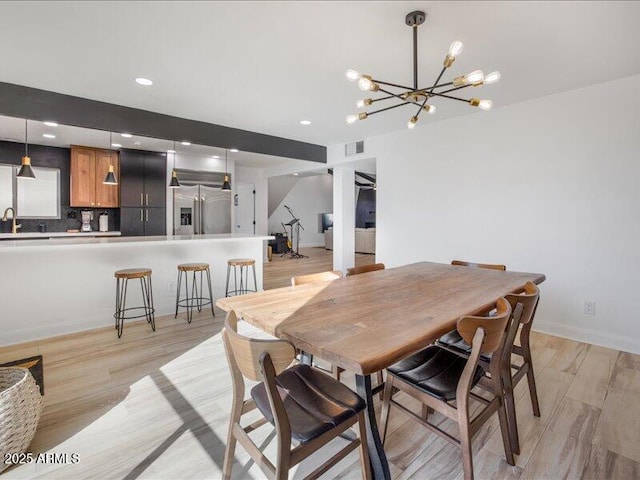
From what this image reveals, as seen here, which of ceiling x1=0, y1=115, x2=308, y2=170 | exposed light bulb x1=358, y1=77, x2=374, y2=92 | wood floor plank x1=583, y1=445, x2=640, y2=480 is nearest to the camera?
wood floor plank x1=583, y1=445, x2=640, y2=480

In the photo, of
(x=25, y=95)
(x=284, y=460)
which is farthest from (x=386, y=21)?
(x=25, y=95)

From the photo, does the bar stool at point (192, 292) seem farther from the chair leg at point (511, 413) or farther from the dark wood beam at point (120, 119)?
the chair leg at point (511, 413)

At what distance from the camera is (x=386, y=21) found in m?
2.01

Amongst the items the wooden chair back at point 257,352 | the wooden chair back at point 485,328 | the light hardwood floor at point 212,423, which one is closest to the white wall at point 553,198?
the light hardwood floor at point 212,423

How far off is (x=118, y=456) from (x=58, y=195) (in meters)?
5.57

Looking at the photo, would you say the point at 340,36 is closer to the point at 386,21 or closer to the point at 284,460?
the point at 386,21

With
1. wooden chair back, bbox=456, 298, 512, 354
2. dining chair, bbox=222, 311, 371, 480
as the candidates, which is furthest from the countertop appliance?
wooden chair back, bbox=456, 298, 512, 354

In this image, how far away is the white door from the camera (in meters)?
8.05

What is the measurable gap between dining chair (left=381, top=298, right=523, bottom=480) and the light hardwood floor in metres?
0.20

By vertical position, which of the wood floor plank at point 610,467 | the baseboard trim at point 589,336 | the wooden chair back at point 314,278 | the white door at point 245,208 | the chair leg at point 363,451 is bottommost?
the wood floor plank at point 610,467

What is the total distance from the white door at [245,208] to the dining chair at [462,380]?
22.8ft

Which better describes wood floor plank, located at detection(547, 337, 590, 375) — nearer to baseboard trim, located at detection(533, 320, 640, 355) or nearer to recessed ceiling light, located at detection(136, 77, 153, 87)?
baseboard trim, located at detection(533, 320, 640, 355)

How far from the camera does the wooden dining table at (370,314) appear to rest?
1.09 m

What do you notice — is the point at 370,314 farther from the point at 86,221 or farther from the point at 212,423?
the point at 86,221
